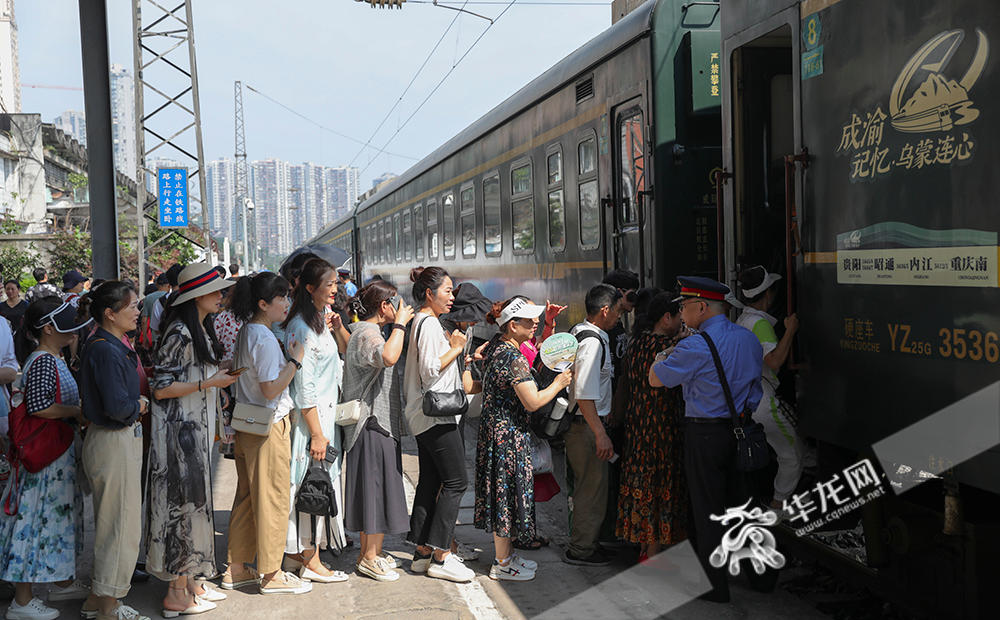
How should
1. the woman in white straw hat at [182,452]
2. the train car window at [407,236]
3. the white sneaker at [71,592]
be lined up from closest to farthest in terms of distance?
the woman in white straw hat at [182,452], the white sneaker at [71,592], the train car window at [407,236]

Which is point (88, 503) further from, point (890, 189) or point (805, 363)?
point (890, 189)

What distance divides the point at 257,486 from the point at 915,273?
3.34 meters

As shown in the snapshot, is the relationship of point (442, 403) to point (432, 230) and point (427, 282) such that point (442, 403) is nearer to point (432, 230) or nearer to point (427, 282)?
point (427, 282)

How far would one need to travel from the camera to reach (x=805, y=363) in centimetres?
418

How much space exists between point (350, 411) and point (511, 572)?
1.28 metres

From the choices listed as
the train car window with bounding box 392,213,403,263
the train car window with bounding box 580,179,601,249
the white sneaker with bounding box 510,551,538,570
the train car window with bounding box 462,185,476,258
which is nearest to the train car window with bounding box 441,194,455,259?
the train car window with bounding box 462,185,476,258

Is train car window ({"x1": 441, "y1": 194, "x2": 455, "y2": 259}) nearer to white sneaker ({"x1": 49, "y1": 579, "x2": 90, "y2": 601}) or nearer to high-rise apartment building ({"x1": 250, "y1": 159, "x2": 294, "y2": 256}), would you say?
white sneaker ({"x1": 49, "y1": 579, "x2": 90, "y2": 601})

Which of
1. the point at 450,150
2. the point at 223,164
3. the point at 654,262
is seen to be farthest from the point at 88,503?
the point at 223,164

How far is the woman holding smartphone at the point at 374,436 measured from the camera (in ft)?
15.5

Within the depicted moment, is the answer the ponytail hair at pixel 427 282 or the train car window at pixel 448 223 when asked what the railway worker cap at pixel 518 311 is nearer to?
the ponytail hair at pixel 427 282

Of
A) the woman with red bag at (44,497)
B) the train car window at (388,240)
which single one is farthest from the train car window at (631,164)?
the train car window at (388,240)

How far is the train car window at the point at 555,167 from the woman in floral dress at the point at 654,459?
3215 millimetres

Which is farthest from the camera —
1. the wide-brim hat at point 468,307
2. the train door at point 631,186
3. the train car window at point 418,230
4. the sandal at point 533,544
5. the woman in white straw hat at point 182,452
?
the train car window at point 418,230

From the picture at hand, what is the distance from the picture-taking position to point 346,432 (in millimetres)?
4852
